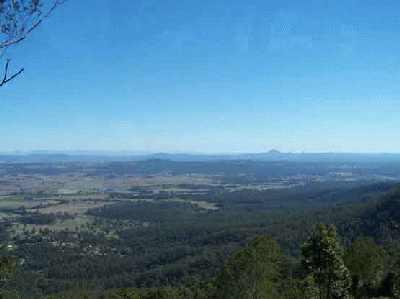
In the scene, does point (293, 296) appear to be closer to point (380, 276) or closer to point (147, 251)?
point (380, 276)

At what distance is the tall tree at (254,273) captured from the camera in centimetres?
2894

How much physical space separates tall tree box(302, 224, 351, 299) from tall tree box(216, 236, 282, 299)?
2152mm

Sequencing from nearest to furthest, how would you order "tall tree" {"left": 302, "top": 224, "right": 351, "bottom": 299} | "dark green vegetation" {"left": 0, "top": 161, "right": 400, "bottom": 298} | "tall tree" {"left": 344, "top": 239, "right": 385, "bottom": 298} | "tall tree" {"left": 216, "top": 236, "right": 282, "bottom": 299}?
"tall tree" {"left": 216, "top": 236, "right": 282, "bottom": 299}, "tall tree" {"left": 302, "top": 224, "right": 351, "bottom": 299}, "dark green vegetation" {"left": 0, "top": 161, "right": 400, "bottom": 298}, "tall tree" {"left": 344, "top": 239, "right": 385, "bottom": 298}

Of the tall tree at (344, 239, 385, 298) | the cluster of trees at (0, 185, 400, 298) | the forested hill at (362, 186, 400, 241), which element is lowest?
the cluster of trees at (0, 185, 400, 298)

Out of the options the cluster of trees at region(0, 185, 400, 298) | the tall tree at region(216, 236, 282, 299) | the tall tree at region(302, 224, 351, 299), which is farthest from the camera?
the cluster of trees at region(0, 185, 400, 298)

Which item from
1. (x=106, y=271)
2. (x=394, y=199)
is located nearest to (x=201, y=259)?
(x=106, y=271)

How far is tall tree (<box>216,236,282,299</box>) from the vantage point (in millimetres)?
28938

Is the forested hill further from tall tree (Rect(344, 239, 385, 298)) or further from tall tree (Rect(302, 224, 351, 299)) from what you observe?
tall tree (Rect(302, 224, 351, 299))

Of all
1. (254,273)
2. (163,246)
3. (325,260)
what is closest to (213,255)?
(163,246)

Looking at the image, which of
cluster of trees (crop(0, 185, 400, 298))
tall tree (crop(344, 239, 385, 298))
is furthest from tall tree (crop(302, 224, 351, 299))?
cluster of trees (crop(0, 185, 400, 298))

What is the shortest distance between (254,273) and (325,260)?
14.3 feet

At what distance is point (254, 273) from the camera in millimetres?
29266

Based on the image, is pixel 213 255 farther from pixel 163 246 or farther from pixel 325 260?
pixel 325 260

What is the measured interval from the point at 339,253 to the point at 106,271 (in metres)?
95.3
